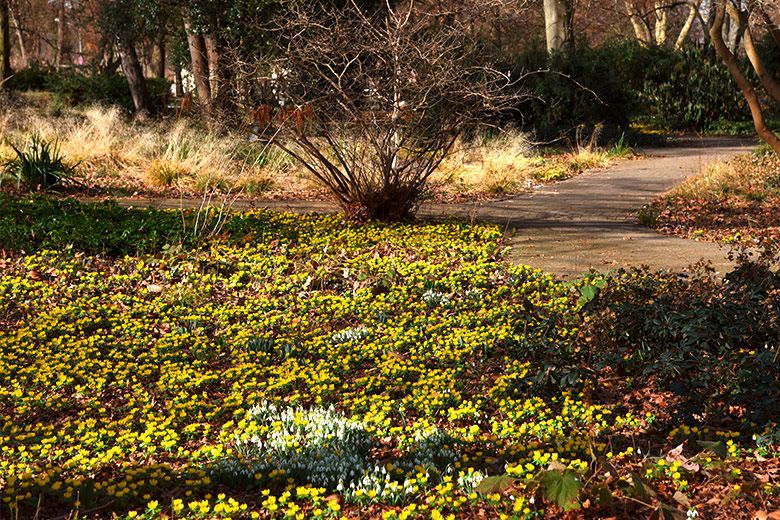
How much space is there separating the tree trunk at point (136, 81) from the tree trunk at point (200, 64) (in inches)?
166

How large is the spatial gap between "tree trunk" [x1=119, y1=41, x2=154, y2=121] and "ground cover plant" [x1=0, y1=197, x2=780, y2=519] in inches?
575

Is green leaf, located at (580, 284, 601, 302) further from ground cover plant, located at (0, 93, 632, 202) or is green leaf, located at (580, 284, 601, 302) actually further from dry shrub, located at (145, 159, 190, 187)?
dry shrub, located at (145, 159, 190, 187)

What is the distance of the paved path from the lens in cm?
698

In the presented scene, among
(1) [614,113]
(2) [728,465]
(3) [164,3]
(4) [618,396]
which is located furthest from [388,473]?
(1) [614,113]

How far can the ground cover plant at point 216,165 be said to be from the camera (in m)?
11.3

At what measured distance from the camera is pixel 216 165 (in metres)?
11.3

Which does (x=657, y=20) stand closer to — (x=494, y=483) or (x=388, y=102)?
(x=388, y=102)

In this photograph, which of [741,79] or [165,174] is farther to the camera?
[165,174]

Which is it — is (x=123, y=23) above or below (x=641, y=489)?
above

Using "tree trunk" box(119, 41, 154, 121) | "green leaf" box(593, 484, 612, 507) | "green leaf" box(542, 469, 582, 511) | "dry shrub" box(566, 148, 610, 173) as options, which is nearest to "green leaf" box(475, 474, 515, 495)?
"green leaf" box(542, 469, 582, 511)

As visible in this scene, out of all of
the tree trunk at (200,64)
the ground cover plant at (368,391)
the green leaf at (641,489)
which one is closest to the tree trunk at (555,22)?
the tree trunk at (200,64)

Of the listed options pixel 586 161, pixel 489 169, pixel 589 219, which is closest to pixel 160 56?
pixel 586 161

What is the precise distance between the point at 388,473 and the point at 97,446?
1.52 meters

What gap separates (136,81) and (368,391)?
776 inches
